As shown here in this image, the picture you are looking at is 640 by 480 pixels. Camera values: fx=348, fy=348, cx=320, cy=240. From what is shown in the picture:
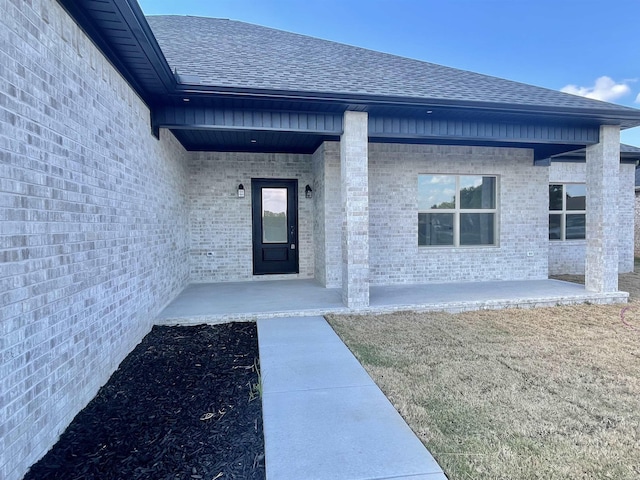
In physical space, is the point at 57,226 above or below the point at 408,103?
below

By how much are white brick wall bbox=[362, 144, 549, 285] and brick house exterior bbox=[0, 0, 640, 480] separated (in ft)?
0.11

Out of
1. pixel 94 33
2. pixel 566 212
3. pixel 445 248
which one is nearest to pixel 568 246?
pixel 566 212

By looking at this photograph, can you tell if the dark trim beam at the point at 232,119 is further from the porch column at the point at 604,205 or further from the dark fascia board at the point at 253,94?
the porch column at the point at 604,205

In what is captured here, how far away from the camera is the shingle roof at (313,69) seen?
16.8 feet

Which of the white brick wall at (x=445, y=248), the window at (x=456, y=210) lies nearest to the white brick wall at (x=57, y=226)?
the white brick wall at (x=445, y=248)

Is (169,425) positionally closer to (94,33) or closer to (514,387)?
(514,387)

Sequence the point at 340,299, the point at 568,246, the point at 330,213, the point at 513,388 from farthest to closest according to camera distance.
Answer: the point at 568,246 < the point at 330,213 < the point at 340,299 < the point at 513,388

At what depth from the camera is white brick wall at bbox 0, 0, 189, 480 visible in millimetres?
1976

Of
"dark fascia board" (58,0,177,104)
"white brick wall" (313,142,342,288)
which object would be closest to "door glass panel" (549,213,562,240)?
"white brick wall" (313,142,342,288)

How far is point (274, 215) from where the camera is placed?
8406 mm

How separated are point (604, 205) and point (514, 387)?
17.4 ft

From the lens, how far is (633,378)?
321cm

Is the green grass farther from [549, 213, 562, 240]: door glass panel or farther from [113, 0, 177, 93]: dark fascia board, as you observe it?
[549, 213, 562, 240]: door glass panel

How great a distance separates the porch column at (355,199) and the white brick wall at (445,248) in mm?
2124
